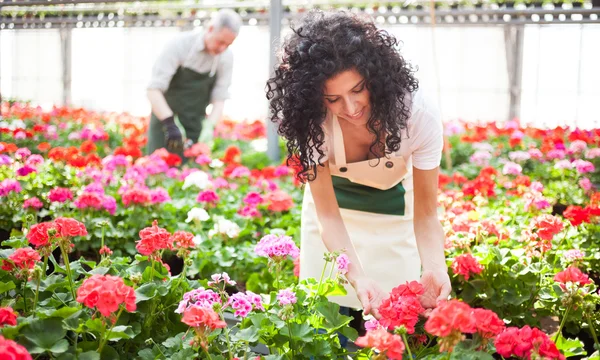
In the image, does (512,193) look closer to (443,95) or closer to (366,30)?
(366,30)

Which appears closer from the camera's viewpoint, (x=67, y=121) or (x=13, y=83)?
(x=67, y=121)

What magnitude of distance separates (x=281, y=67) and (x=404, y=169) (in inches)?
20.9

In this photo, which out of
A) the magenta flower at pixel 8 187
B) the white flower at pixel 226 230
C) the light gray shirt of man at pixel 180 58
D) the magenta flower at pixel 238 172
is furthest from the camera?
the light gray shirt of man at pixel 180 58

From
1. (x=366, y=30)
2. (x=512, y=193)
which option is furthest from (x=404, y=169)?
(x=512, y=193)

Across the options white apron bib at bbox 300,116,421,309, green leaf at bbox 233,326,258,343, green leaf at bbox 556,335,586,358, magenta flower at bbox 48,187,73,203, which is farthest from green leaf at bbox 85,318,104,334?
magenta flower at bbox 48,187,73,203

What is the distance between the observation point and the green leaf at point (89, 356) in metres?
1.35

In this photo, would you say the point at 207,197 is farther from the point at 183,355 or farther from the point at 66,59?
the point at 66,59

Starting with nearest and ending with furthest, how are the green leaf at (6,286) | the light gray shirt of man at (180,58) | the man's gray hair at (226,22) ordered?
1. the green leaf at (6,286)
2. the man's gray hair at (226,22)
3. the light gray shirt of man at (180,58)

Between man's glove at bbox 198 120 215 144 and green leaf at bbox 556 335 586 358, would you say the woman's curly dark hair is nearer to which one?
green leaf at bbox 556 335 586 358

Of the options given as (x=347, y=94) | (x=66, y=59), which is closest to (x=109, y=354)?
(x=347, y=94)

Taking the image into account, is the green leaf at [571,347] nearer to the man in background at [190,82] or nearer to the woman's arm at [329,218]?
the woman's arm at [329,218]

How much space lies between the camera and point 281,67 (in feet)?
5.50

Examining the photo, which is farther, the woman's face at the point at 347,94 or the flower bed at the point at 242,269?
the woman's face at the point at 347,94

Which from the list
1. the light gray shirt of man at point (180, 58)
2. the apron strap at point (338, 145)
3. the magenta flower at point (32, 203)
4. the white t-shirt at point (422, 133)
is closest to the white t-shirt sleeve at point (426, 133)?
the white t-shirt at point (422, 133)
